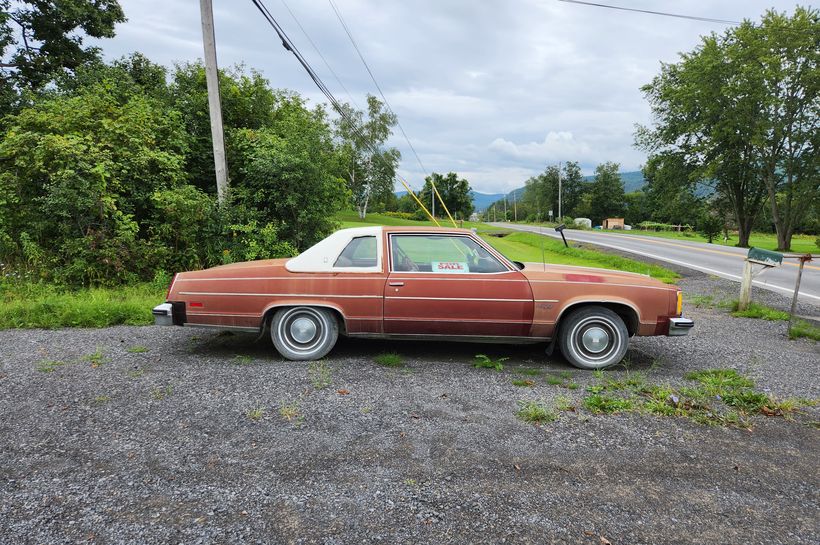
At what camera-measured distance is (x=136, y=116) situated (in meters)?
9.62

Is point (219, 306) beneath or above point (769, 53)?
beneath

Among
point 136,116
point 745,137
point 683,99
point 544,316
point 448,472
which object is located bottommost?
point 448,472

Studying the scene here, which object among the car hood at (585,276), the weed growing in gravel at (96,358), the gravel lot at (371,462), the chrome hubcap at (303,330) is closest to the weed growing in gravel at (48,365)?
the gravel lot at (371,462)

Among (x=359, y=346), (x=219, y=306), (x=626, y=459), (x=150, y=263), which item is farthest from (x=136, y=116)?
(x=626, y=459)

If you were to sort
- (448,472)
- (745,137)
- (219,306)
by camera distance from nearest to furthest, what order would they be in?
(448,472) → (219,306) → (745,137)

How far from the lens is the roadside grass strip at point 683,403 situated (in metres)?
3.63

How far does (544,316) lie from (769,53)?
1296 inches

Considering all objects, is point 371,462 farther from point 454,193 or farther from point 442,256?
point 454,193

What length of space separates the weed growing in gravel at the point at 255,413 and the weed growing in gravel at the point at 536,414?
6.42 feet

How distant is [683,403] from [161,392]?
4.38m

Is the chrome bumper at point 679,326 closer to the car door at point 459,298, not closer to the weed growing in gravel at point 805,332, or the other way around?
the car door at point 459,298

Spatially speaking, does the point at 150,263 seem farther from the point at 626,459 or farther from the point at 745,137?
the point at 745,137

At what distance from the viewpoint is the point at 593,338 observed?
4840 mm

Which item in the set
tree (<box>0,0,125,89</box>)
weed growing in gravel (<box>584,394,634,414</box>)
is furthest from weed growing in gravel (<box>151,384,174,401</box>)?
tree (<box>0,0,125,89</box>)
